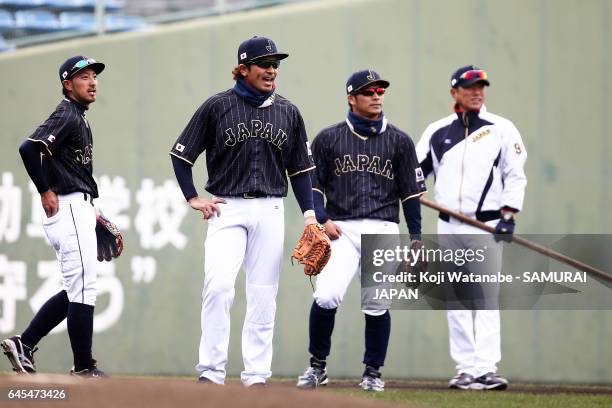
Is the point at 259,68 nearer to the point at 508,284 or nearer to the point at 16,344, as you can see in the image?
the point at 16,344

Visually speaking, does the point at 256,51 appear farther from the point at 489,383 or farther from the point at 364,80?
the point at 489,383

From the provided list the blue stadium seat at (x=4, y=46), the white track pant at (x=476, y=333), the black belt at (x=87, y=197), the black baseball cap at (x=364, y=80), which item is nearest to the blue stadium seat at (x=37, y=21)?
the blue stadium seat at (x=4, y=46)

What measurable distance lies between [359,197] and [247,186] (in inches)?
49.3

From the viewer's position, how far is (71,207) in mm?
6059

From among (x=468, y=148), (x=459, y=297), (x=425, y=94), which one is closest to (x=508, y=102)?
(x=425, y=94)

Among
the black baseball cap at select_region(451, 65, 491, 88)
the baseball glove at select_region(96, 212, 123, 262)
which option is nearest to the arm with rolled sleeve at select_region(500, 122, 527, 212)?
the black baseball cap at select_region(451, 65, 491, 88)

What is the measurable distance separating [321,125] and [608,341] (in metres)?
2.83

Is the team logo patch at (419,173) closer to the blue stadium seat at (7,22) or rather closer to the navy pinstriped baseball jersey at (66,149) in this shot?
the navy pinstriped baseball jersey at (66,149)

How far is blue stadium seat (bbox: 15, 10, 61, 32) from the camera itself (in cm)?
911

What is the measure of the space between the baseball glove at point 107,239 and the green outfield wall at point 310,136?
225 centimetres

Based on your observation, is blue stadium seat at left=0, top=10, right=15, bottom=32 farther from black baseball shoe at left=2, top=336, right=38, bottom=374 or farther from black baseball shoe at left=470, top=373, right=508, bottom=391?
black baseball shoe at left=470, top=373, right=508, bottom=391

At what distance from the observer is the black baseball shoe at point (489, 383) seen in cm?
714

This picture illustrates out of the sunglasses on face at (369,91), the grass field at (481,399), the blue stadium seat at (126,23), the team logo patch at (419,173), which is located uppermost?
the blue stadium seat at (126,23)

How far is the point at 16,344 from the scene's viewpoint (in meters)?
6.27
